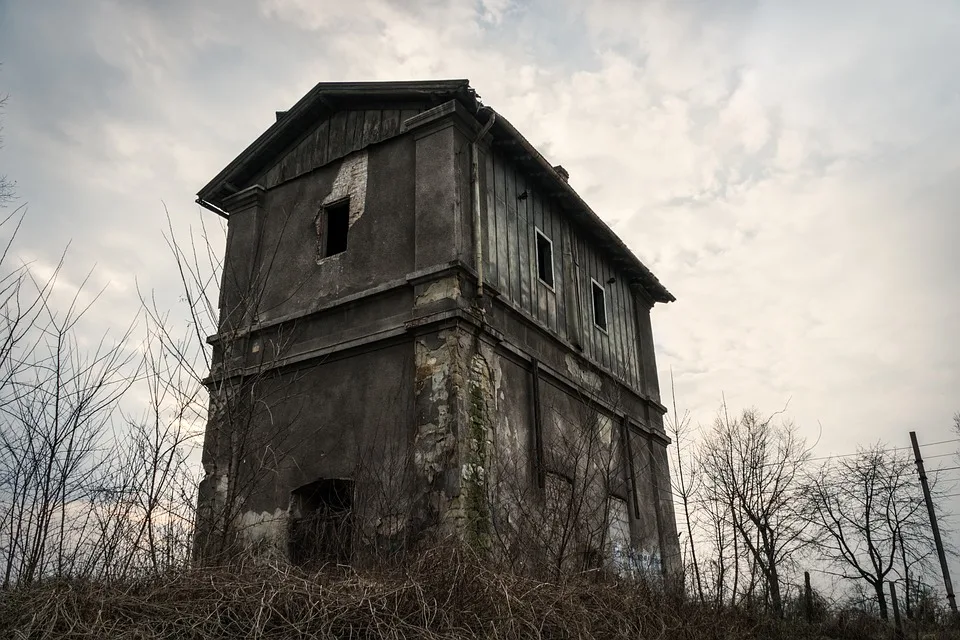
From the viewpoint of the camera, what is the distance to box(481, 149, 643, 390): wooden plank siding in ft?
37.7

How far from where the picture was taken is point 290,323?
1120 centimetres

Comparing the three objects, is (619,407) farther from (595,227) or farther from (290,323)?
(290,323)

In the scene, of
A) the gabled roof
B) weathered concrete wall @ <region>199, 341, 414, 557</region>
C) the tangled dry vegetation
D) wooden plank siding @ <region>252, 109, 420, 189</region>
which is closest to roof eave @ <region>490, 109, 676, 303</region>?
the gabled roof

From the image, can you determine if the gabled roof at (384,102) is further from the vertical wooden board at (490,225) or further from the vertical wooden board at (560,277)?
the vertical wooden board at (490,225)

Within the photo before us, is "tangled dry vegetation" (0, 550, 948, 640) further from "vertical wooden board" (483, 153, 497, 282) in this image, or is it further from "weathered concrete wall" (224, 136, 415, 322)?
"vertical wooden board" (483, 153, 497, 282)

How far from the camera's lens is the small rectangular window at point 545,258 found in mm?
12750

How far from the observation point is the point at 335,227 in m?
12.1

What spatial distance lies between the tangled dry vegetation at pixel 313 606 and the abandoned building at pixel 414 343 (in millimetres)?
1764

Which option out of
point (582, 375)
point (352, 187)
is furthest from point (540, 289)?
point (352, 187)

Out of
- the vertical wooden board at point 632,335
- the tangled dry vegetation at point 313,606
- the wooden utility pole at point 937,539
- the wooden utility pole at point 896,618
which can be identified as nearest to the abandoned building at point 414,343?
the vertical wooden board at point 632,335

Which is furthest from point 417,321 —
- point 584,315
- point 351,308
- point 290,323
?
point 584,315

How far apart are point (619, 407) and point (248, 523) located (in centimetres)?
689

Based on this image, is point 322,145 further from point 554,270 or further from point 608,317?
point 608,317

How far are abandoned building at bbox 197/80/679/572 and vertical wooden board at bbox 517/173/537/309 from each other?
0.13 feet
